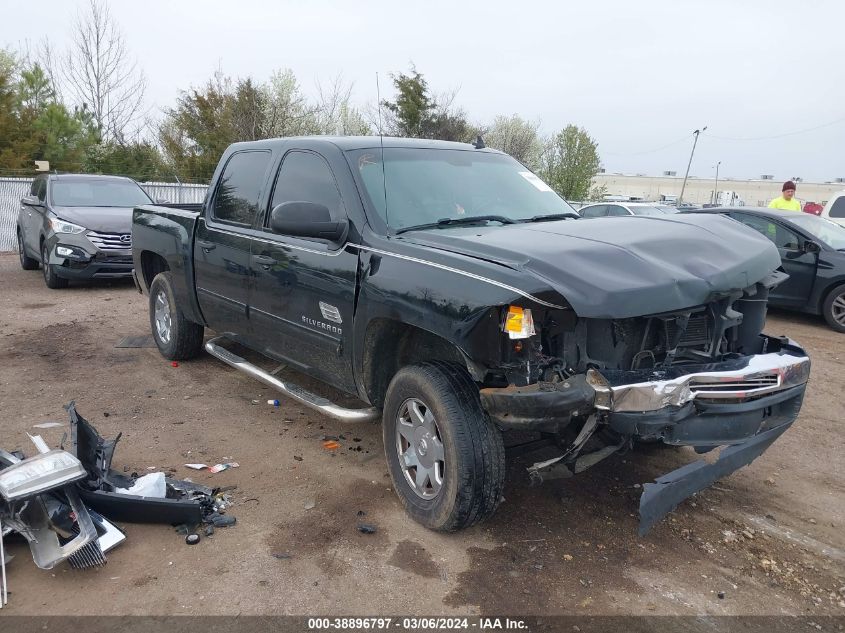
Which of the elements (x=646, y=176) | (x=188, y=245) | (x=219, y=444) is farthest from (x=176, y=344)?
(x=646, y=176)

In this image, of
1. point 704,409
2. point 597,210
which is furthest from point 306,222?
point 597,210

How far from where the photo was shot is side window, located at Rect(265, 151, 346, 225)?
4.27 m

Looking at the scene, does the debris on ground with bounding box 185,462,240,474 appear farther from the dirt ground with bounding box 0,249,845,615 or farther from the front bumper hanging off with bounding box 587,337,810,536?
the front bumper hanging off with bounding box 587,337,810,536

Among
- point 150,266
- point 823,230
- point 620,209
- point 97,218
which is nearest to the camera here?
point 150,266

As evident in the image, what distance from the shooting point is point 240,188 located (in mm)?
5258

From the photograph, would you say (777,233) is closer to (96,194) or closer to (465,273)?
(465,273)

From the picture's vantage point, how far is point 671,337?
10.7 ft

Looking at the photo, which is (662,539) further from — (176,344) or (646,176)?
(646,176)

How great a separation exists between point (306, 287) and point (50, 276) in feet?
27.2

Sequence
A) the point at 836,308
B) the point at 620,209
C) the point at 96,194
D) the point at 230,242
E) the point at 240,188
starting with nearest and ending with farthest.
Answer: the point at 230,242 < the point at 240,188 < the point at 836,308 < the point at 96,194 < the point at 620,209

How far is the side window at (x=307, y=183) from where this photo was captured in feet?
14.0

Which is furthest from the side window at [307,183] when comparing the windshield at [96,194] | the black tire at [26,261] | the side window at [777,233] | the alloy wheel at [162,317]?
the black tire at [26,261]

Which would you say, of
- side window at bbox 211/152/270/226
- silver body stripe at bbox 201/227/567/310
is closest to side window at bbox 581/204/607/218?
side window at bbox 211/152/270/226

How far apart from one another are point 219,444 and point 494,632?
8.43 feet
